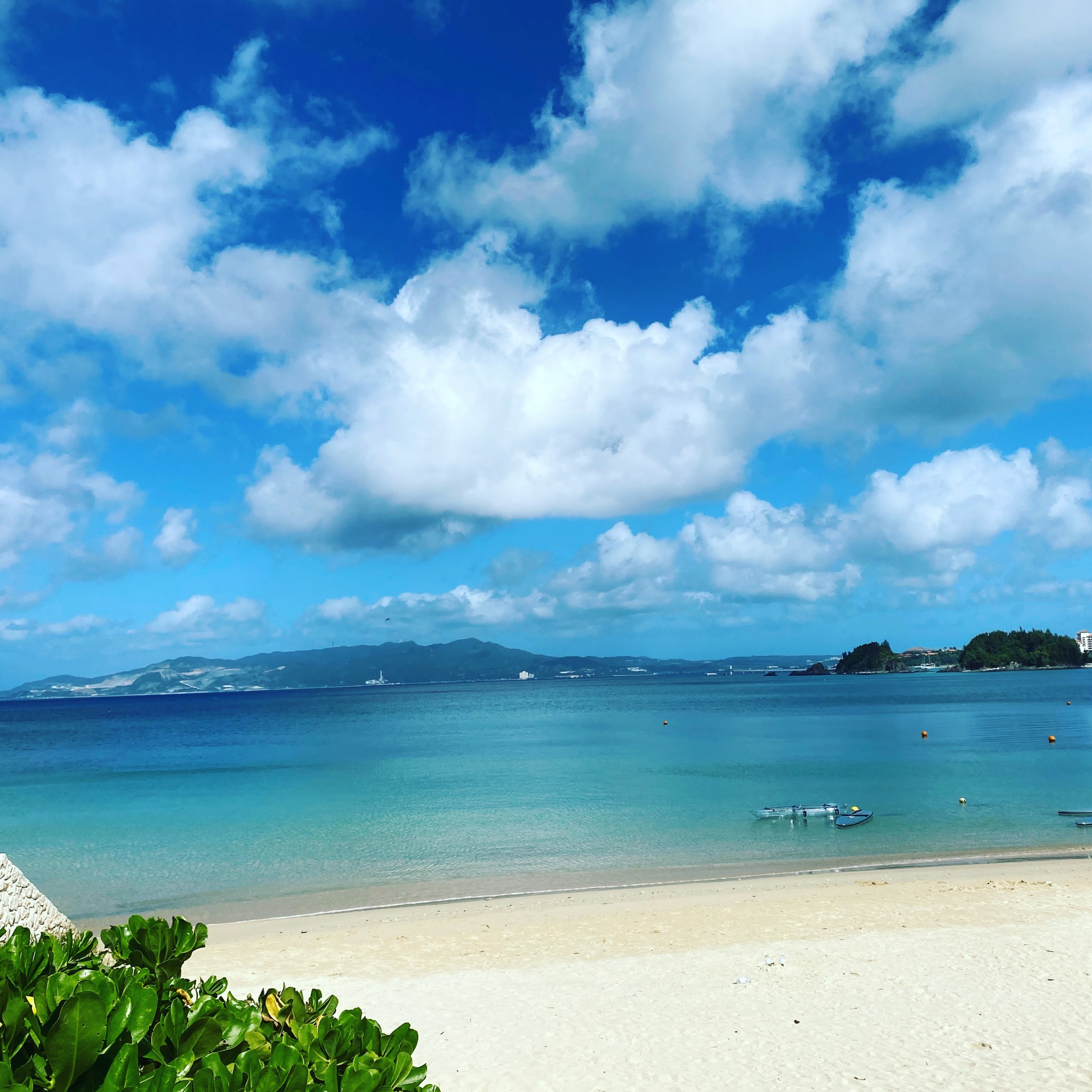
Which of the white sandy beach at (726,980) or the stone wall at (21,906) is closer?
the stone wall at (21,906)

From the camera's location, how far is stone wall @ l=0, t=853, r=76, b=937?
6895 millimetres

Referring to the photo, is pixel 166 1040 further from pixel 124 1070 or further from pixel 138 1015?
pixel 124 1070

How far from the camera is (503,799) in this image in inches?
1104

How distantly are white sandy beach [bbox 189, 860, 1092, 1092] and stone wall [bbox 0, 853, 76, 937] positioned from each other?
3.76m

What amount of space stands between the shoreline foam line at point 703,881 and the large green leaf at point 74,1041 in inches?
546

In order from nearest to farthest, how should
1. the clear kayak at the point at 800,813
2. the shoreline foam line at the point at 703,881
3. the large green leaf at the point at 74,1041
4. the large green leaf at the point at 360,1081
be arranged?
1. the large green leaf at the point at 74,1041
2. the large green leaf at the point at 360,1081
3. the shoreline foam line at the point at 703,881
4. the clear kayak at the point at 800,813

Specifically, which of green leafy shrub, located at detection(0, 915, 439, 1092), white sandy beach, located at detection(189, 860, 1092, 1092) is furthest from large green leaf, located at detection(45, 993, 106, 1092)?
white sandy beach, located at detection(189, 860, 1092, 1092)

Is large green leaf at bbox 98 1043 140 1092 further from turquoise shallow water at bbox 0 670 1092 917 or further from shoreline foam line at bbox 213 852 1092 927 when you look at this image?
turquoise shallow water at bbox 0 670 1092 917

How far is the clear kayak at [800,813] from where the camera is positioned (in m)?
22.9

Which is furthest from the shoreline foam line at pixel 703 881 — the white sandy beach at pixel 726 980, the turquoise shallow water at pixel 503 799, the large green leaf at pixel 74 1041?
the large green leaf at pixel 74 1041

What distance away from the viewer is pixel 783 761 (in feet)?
121

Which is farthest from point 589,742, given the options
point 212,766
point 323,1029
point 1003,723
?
point 323,1029

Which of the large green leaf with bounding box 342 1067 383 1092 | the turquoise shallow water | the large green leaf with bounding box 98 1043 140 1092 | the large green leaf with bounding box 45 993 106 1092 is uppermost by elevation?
the large green leaf with bounding box 45 993 106 1092

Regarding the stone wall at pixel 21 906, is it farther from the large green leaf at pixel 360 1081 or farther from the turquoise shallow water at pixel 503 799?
the turquoise shallow water at pixel 503 799
